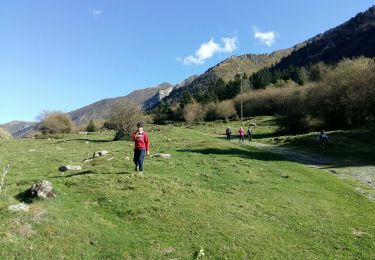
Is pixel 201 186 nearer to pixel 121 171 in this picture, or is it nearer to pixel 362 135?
pixel 121 171

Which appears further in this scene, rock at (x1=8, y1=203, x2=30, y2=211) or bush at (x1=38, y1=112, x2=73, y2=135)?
bush at (x1=38, y1=112, x2=73, y2=135)

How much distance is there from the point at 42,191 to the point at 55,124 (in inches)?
3894

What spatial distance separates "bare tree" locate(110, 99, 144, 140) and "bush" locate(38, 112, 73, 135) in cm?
5187

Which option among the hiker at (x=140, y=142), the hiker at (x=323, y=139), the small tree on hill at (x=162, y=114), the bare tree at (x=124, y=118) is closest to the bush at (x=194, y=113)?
the small tree on hill at (x=162, y=114)

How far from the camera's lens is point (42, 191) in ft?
49.9

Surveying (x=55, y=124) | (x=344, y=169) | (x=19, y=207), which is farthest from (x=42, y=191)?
(x=55, y=124)

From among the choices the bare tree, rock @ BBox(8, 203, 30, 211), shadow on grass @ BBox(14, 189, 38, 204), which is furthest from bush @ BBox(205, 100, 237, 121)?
rock @ BBox(8, 203, 30, 211)

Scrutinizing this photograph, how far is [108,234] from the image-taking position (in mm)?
12750

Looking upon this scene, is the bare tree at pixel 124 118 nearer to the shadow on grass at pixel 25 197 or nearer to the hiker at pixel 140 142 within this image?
the hiker at pixel 140 142

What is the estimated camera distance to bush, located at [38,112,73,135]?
10838 centimetres

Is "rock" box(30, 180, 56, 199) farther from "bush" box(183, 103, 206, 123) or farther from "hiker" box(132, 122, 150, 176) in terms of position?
"bush" box(183, 103, 206, 123)

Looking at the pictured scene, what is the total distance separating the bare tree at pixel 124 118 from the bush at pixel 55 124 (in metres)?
51.9

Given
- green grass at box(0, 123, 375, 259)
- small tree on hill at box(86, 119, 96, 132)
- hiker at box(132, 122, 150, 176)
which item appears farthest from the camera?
small tree on hill at box(86, 119, 96, 132)

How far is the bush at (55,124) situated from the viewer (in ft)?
356
